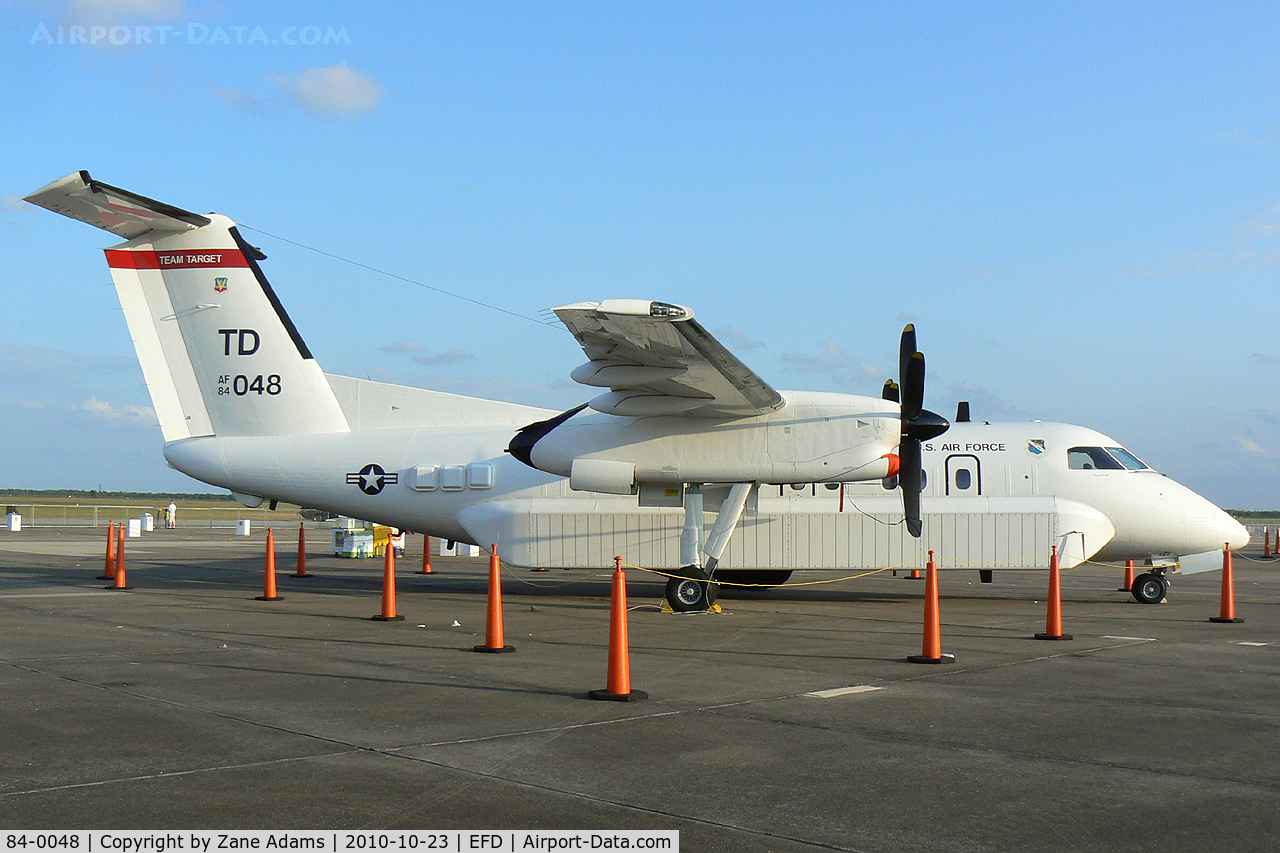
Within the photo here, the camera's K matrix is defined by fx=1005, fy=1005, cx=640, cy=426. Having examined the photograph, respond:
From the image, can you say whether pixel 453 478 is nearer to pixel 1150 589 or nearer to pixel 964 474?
pixel 964 474

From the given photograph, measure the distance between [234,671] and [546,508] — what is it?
774 centimetres

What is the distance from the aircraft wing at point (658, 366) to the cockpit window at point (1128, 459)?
6508mm

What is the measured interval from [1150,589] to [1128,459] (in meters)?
2.12

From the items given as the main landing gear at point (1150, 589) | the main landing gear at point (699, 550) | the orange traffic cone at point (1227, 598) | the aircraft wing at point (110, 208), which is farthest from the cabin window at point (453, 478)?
the orange traffic cone at point (1227, 598)

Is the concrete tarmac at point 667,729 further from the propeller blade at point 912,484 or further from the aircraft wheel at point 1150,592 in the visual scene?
the aircraft wheel at point 1150,592

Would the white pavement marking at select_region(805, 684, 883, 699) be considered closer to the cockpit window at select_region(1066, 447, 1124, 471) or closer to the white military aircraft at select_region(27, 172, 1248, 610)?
the white military aircraft at select_region(27, 172, 1248, 610)

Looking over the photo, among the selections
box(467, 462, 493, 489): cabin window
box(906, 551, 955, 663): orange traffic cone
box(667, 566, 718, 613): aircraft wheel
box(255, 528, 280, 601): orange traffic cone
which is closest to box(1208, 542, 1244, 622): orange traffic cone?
box(906, 551, 955, 663): orange traffic cone

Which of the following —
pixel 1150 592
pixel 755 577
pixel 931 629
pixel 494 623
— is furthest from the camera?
pixel 755 577

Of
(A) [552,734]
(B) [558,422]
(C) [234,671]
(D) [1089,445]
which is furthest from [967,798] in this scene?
(D) [1089,445]

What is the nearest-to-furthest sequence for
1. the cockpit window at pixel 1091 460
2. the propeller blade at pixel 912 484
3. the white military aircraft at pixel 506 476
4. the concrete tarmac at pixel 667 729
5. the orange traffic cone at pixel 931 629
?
the concrete tarmac at pixel 667 729, the orange traffic cone at pixel 931 629, the propeller blade at pixel 912 484, the white military aircraft at pixel 506 476, the cockpit window at pixel 1091 460

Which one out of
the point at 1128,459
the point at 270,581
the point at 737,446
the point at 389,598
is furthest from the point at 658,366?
the point at 1128,459

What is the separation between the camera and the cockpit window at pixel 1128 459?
1645 cm

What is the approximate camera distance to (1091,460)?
16.4 m

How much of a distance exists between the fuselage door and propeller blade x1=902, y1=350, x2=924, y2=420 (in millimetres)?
2870
